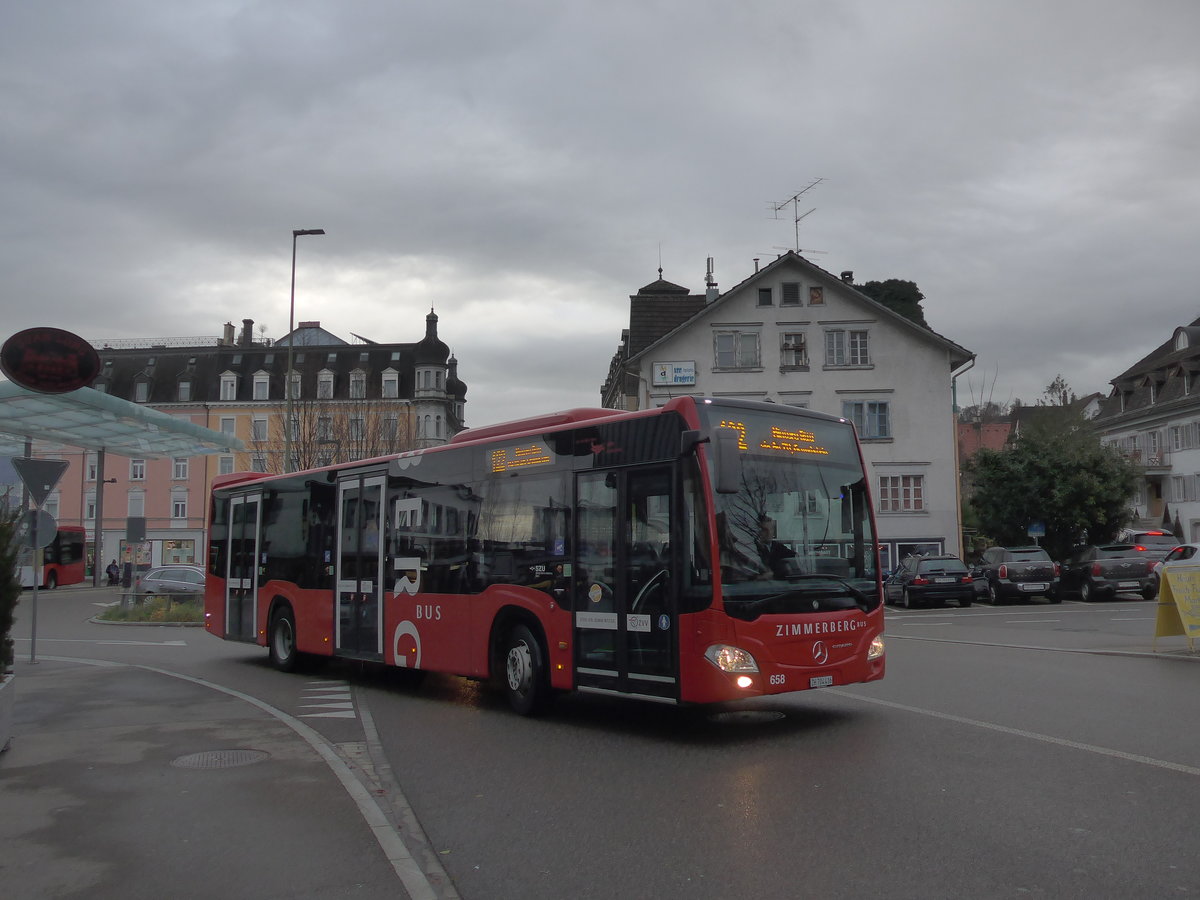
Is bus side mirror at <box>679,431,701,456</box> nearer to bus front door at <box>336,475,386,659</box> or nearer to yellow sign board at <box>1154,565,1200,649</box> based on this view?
bus front door at <box>336,475,386,659</box>

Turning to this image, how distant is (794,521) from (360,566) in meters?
6.64

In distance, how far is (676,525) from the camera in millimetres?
9375

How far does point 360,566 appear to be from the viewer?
1431cm

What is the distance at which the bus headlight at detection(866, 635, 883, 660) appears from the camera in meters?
10.2

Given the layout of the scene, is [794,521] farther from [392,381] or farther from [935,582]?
[392,381]

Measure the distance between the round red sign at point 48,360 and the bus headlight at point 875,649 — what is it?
7.98 metres

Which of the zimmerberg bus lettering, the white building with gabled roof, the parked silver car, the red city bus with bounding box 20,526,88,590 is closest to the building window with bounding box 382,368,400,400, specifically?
the red city bus with bounding box 20,526,88,590

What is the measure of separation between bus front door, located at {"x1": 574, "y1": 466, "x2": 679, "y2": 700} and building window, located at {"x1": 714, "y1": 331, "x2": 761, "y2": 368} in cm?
3671

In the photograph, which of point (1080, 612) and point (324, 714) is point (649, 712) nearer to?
point (324, 714)

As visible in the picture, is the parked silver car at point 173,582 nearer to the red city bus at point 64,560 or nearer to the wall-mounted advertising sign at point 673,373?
the wall-mounted advertising sign at point 673,373

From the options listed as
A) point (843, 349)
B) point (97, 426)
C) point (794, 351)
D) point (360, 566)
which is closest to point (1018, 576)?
point (843, 349)

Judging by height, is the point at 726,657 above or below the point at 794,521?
below

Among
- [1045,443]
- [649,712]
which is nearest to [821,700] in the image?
[649,712]

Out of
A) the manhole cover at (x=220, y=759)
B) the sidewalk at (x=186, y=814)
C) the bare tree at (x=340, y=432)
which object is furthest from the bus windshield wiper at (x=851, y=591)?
the bare tree at (x=340, y=432)
